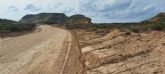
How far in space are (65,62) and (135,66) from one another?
5.35 metres

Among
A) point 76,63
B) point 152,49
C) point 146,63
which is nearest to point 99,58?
point 76,63

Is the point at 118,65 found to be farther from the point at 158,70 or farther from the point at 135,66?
the point at 158,70

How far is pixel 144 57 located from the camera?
18.6m

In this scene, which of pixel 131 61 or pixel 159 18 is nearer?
pixel 131 61

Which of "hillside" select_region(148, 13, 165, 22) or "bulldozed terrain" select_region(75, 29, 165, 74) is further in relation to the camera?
"hillside" select_region(148, 13, 165, 22)

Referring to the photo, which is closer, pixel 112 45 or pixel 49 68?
pixel 49 68

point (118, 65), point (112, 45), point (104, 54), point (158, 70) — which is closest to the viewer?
point (158, 70)

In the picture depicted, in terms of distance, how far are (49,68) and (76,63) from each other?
8.52 feet

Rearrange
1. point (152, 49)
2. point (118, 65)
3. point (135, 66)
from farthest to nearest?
1. point (152, 49)
2. point (118, 65)
3. point (135, 66)

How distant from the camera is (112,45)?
26141mm

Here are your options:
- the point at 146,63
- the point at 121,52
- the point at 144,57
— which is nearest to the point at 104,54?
the point at 121,52

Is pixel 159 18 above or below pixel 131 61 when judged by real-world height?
below

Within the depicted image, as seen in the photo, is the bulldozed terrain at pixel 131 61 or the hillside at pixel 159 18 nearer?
the bulldozed terrain at pixel 131 61

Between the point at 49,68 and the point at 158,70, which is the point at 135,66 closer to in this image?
the point at 158,70
